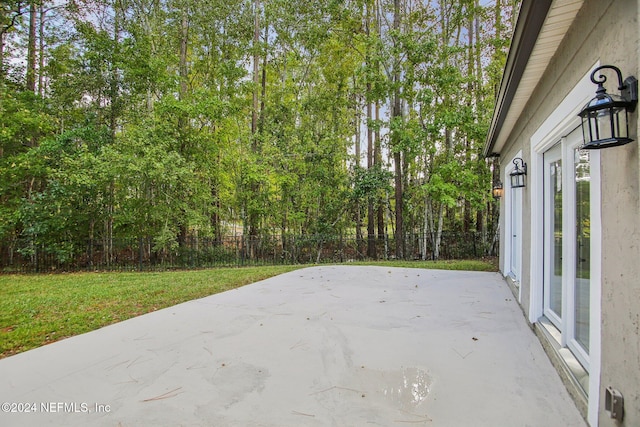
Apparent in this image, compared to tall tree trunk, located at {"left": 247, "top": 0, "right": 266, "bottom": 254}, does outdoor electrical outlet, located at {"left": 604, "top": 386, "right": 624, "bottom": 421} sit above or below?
below

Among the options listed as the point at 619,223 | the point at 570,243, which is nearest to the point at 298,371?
the point at 619,223

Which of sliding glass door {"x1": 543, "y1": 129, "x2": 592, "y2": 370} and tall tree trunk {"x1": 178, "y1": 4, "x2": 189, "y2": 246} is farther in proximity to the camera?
tall tree trunk {"x1": 178, "y1": 4, "x2": 189, "y2": 246}

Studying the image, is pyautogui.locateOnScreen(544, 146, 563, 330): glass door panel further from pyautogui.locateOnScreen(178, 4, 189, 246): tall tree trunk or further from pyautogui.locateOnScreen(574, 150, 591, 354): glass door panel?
pyautogui.locateOnScreen(178, 4, 189, 246): tall tree trunk

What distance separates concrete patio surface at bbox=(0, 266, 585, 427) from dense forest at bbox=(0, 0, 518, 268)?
5772mm

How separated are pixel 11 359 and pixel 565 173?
492 cm

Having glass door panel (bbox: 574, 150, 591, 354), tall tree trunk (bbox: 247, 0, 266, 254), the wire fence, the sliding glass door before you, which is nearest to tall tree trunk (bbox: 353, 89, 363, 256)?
the wire fence

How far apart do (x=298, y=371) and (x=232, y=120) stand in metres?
9.89

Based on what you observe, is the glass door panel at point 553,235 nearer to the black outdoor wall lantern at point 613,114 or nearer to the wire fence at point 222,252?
the black outdoor wall lantern at point 613,114

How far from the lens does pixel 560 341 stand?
8.71 feet

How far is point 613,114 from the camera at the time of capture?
1.44m

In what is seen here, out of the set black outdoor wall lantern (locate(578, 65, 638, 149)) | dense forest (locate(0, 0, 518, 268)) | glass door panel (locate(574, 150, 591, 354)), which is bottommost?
glass door panel (locate(574, 150, 591, 354))

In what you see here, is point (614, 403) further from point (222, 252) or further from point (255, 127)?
point (255, 127)

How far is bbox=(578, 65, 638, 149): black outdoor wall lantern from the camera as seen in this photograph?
1.42 metres

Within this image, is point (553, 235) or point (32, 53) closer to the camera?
point (553, 235)
